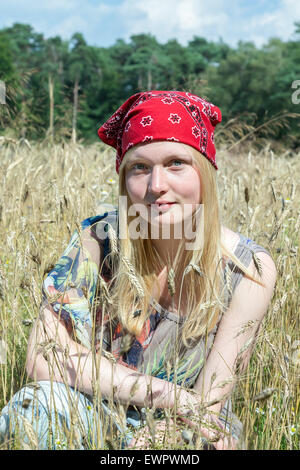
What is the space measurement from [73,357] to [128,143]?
669mm

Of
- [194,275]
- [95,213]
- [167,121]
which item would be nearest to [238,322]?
[194,275]

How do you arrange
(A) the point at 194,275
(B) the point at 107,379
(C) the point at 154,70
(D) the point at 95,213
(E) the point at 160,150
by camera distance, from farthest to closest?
(C) the point at 154,70 < (D) the point at 95,213 < (A) the point at 194,275 < (E) the point at 160,150 < (B) the point at 107,379

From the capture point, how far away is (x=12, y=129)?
12.8 feet

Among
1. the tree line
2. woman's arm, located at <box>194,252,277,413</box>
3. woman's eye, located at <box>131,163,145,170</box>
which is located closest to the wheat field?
woman's arm, located at <box>194,252,277,413</box>

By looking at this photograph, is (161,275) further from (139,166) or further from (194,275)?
(139,166)

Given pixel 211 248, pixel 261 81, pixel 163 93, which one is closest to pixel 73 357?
pixel 211 248

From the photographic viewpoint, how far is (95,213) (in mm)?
2162

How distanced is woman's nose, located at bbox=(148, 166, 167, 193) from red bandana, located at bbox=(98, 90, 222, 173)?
0.35 feet

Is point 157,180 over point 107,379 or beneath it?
over

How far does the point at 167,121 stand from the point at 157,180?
0.67 feet

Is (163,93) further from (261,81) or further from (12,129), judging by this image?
(261,81)

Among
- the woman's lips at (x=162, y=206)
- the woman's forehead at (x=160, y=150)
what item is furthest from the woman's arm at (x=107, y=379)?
the woman's forehead at (x=160, y=150)

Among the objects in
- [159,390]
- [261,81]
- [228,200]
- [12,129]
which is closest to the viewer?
[159,390]

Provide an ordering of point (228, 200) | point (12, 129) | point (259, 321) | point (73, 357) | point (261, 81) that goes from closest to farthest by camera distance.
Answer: point (73, 357), point (259, 321), point (228, 200), point (12, 129), point (261, 81)
